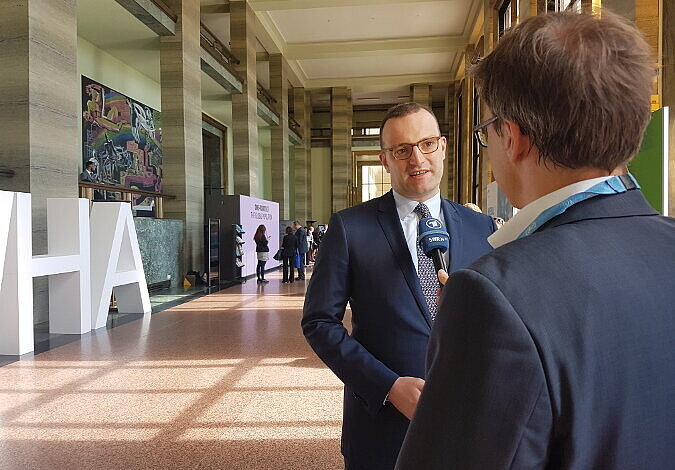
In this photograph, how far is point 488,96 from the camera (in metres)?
0.82

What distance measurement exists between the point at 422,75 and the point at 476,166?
7042 millimetres

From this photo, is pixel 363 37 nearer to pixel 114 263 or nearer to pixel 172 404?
pixel 114 263

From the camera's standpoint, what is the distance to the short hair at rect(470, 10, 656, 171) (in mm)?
728

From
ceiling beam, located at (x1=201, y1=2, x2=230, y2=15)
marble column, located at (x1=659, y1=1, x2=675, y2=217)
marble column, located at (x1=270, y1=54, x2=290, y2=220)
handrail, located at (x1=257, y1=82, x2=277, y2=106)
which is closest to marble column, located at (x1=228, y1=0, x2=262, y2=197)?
ceiling beam, located at (x1=201, y1=2, x2=230, y2=15)

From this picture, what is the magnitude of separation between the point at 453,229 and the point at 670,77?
333cm

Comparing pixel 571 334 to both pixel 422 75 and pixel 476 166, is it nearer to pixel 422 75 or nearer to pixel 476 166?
pixel 476 166

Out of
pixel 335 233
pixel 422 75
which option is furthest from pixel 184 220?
pixel 422 75

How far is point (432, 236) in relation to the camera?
1.68 m

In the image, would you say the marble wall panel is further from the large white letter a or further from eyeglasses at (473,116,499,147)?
eyeglasses at (473,116,499,147)

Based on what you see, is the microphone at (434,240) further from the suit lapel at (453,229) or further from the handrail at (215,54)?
the handrail at (215,54)

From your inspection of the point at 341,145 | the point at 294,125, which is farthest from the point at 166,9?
the point at 341,145

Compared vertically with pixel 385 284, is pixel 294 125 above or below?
above

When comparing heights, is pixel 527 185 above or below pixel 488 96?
below

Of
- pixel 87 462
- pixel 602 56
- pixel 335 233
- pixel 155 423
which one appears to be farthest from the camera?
pixel 155 423
